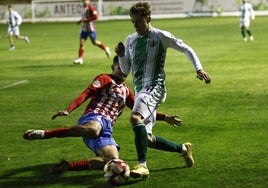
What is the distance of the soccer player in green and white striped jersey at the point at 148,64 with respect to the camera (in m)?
7.58

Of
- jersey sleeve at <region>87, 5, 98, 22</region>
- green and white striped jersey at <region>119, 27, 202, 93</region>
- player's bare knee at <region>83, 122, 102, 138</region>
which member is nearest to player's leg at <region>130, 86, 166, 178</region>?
green and white striped jersey at <region>119, 27, 202, 93</region>

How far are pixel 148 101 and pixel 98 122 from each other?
2.17ft

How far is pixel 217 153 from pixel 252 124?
6.91 ft

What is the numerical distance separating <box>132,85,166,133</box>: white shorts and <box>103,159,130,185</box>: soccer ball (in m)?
0.80

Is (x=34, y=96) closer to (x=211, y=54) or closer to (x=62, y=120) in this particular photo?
(x=62, y=120)

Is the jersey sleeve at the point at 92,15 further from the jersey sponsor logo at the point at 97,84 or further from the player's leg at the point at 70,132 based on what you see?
the player's leg at the point at 70,132

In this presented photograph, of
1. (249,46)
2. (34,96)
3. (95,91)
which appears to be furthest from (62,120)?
(249,46)

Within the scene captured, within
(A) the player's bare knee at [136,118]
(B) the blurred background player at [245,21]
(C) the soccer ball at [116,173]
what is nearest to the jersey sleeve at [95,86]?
(A) the player's bare knee at [136,118]

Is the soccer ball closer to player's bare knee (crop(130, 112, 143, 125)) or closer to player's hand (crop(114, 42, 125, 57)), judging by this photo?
player's bare knee (crop(130, 112, 143, 125))

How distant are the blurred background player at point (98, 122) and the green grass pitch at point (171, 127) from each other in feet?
0.72

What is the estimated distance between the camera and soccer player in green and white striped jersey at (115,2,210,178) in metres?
7.58

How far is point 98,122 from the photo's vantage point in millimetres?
7629

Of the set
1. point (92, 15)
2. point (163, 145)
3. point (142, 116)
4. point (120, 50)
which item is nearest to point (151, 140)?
point (163, 145)

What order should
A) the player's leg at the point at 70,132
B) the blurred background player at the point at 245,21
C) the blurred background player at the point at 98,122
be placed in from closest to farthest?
the player's leg at the point at 70,132 < the blurred background player at the point at 98,122 < the blurred background player at the point at 245,21
